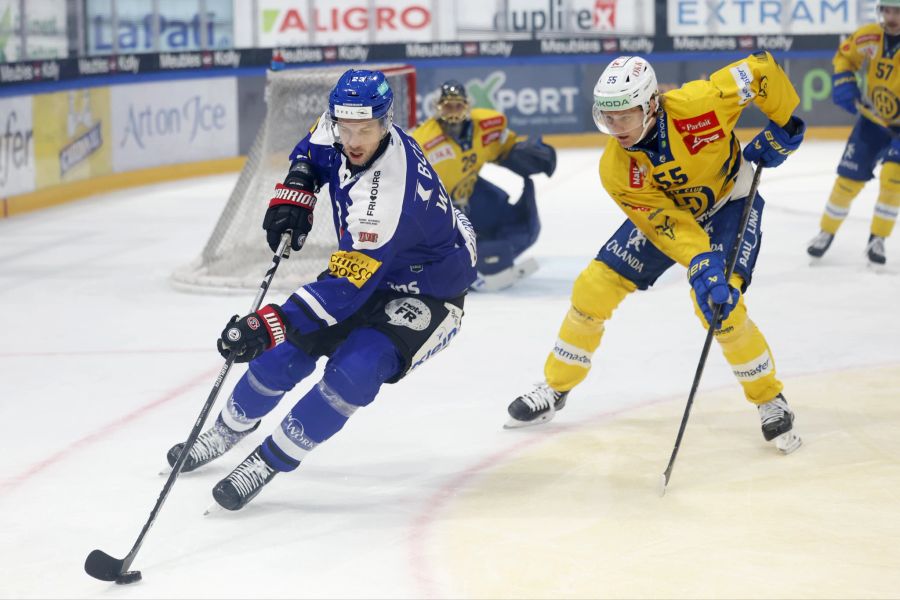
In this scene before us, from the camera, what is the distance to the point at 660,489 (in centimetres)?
361

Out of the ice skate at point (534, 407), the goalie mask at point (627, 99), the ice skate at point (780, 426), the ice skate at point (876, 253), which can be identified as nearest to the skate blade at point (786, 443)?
the ice skate at point (780, 426)

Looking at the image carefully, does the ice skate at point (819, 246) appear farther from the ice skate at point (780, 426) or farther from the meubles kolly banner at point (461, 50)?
the meubles kolly banner at point (461, 50)

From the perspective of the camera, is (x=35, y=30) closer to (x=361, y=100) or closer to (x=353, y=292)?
(x=361, y=100)

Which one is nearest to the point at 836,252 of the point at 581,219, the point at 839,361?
the point at 581,219

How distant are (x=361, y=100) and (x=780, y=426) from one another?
5.21 ft

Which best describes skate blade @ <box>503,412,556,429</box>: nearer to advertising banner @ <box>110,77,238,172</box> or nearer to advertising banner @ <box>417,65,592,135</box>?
advertising banner @ <box>110,77,238,172</box>

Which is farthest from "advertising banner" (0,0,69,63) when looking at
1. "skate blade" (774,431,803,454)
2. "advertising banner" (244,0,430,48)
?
"skate blade" (774,431,803,454)

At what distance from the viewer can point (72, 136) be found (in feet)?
32.3

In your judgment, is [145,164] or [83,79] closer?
[83,79]

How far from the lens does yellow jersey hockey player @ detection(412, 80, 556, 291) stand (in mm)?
6320

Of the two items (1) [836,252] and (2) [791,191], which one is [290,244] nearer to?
(1) [836,252]

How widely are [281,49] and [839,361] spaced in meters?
7.71

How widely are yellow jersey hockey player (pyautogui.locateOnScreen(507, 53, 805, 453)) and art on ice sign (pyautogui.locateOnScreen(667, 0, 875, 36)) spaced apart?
9471mm

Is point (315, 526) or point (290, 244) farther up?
point (290, 244)
